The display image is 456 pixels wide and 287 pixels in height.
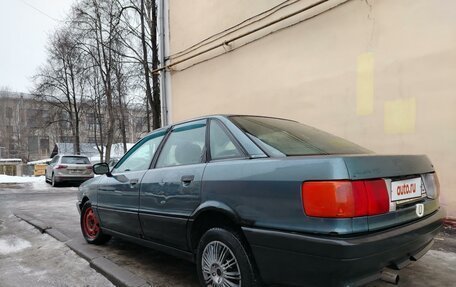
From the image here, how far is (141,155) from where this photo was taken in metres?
4.34

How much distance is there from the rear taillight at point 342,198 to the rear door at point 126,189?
211 centimetres

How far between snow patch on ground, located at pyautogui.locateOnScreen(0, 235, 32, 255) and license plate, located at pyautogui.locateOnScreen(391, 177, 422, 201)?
4.67 meters

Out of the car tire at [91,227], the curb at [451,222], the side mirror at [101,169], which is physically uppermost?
the side mirror at [101,169]

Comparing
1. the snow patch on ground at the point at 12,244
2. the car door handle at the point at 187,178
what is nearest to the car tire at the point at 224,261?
the car door handle at the point at 187,178

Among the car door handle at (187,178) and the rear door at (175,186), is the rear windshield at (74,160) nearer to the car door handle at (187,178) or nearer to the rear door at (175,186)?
the rear door at (175,186)

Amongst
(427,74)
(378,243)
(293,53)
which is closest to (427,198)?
(378,243)

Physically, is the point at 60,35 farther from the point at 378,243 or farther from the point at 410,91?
the point at 378,243

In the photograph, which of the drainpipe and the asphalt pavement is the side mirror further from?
the drainpipe

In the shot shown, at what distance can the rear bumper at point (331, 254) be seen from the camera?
218 cm

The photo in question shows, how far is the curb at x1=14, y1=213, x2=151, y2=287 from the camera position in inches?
139

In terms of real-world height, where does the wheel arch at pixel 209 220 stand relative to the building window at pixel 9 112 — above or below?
below

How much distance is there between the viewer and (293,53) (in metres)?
7.68

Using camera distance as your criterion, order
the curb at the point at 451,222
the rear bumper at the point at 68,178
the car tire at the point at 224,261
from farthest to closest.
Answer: the rear bumper at the point at 68,178
the curb at the point at 451,222
the car tire at the point at 224,261

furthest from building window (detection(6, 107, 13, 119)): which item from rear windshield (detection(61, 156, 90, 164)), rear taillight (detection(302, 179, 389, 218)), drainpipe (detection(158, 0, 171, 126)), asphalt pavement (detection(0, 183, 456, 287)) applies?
rear taillight (detection(302, 179, 389, 218))
